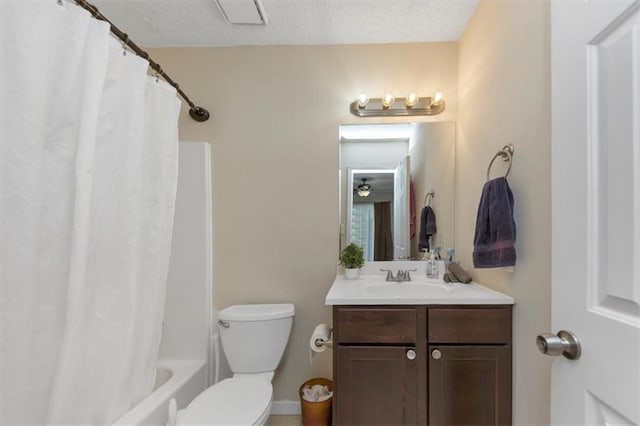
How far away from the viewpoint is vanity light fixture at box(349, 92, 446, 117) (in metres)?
1.92

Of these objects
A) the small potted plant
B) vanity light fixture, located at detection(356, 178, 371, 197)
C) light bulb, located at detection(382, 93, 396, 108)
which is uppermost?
light bulb, located at detection(382, 93, 396, 108)

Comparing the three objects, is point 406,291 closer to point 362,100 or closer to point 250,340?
point 250,340

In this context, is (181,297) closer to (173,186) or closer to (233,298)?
(233,298)

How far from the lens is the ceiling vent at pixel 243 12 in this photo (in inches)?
63.0

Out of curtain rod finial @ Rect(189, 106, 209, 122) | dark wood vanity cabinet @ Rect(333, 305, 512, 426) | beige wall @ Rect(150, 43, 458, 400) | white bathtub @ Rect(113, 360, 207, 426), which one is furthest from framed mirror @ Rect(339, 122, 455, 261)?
white bathtub @ Rect(113, 360, 207, 426)

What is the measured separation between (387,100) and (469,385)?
1594 mm

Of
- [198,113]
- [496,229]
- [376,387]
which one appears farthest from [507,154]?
[198,113]

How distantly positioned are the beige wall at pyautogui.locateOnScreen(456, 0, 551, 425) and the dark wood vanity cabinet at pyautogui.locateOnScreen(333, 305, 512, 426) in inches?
3.6

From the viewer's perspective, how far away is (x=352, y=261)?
1856 millimetres

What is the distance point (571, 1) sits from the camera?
25.2 inches

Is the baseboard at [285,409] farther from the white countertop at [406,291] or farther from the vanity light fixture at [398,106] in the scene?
the vanity light fixture at [398,106]

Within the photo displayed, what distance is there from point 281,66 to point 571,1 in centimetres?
167

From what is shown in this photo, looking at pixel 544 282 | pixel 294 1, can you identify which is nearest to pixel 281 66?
pixel 294 1

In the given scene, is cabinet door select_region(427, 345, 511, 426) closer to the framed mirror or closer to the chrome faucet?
the chrome faucet
